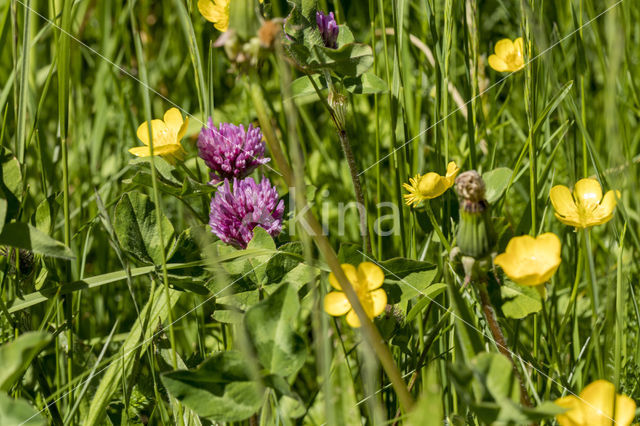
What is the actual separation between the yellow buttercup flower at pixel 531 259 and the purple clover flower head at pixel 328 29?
1.37 feet

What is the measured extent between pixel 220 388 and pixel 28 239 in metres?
0.29

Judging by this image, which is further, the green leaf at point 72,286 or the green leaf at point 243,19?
the green leaf at point 72,286

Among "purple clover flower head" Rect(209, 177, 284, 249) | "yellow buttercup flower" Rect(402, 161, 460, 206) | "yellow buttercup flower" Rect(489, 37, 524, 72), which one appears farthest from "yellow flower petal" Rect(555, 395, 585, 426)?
"yellow buttercup flower" Rect(489, 37, 524, 72)

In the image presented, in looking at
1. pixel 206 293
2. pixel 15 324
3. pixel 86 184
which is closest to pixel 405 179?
pixel 206 293

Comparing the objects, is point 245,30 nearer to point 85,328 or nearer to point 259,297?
point 259,297

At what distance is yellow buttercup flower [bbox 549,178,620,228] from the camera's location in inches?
34.1

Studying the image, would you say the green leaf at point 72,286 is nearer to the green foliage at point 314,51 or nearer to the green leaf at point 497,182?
the green foliage at point 314,51

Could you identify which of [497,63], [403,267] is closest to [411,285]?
[403,267]

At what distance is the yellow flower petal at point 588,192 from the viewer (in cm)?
95

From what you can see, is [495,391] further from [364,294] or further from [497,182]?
[497,182]

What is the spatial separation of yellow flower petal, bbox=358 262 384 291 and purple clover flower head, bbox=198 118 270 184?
0.31m

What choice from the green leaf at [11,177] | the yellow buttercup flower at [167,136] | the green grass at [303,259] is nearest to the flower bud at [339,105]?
the green grass at [303,259]

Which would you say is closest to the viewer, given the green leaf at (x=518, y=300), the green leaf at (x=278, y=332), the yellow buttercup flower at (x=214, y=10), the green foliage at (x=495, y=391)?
the green foliage at (x=495, y=391)

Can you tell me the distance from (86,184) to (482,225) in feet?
4.12
